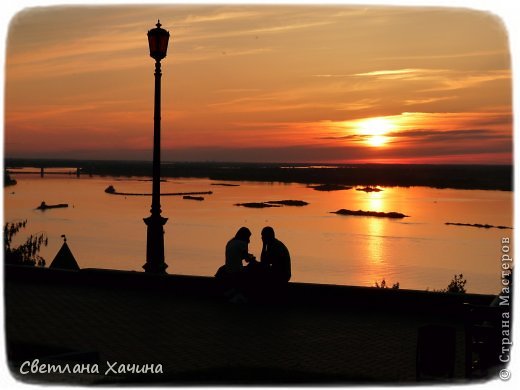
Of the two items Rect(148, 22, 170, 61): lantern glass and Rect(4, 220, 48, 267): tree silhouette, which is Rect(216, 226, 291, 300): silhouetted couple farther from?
Rect(4, 220, 48, 267): tree silhouette

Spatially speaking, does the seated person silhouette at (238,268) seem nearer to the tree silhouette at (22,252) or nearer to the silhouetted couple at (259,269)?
the silhouetted couple at (259,269)

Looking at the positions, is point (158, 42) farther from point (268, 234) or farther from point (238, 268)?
point (238, 268)

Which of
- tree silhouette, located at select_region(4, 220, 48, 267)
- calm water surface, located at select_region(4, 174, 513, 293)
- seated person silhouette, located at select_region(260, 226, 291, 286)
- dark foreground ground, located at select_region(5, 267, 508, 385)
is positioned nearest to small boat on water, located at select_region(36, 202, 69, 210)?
calm water surface, located at select_region(4, 174, 513, 293)

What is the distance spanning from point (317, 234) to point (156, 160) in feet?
128

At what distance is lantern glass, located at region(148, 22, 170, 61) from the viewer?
1294cm

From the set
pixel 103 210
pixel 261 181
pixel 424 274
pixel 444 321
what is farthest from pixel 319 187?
pixel 444 321

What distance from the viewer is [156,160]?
42.9ft

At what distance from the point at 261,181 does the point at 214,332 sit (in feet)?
365

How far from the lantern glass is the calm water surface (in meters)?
13.4

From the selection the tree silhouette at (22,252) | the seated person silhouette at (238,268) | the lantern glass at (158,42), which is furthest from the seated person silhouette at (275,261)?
the tree silhouette at (22,252)

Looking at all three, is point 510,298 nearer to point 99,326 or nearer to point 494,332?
point 494,332

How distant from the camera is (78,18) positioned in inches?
360

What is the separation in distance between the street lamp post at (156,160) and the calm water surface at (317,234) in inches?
513

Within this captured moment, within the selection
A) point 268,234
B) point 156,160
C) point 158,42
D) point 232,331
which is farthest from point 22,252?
point 232,331
